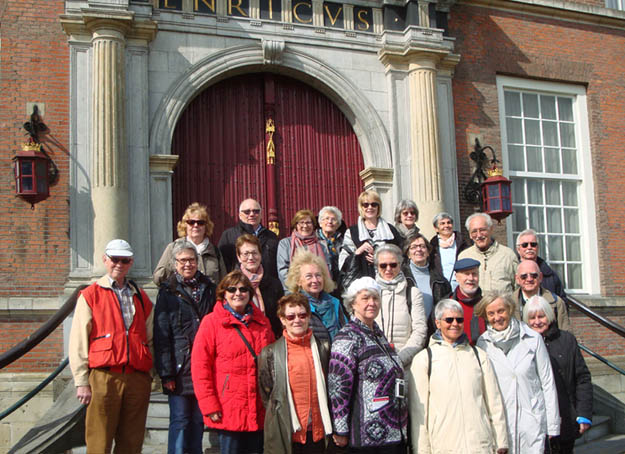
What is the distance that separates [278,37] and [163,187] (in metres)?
2.44

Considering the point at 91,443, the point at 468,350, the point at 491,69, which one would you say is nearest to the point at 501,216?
the point at 491,69

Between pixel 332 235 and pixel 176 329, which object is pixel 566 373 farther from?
pixel 176 329

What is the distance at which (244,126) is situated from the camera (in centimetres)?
903

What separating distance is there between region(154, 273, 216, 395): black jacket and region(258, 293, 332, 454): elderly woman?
0.69m

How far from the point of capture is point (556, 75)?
10.4m

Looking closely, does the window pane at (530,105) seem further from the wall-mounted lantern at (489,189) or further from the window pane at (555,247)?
the window pane at (555,247)

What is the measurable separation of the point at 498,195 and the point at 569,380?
456 centimetres

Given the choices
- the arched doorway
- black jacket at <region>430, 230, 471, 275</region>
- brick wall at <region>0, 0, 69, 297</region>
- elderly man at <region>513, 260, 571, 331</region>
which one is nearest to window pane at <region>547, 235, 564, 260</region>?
the arched doorway

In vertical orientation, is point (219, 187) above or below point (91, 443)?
above

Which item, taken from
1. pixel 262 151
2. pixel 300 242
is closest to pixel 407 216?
pixel 300 242

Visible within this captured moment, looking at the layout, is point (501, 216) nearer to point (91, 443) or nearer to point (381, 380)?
point (381, 380)

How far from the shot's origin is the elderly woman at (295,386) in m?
4.05

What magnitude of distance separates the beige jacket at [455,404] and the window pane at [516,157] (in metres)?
6.35

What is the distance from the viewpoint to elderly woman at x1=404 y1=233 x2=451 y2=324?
5.46 meters
